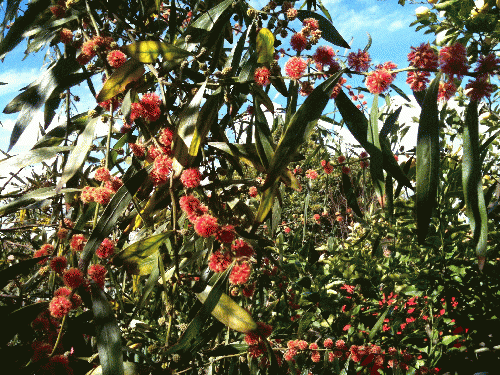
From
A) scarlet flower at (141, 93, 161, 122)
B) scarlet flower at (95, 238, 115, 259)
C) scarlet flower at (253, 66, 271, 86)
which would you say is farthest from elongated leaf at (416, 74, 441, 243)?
scarlet flower at (95, 238, 115, 259)

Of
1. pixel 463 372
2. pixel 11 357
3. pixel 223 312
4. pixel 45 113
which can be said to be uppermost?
pixel 45 113

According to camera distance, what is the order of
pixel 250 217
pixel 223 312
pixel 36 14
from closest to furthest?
1. pixel 223 312
2. pixel 36 14
3. pixel 250 217

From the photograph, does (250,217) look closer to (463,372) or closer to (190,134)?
(190,134)

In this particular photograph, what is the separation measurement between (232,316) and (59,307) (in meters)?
0.35

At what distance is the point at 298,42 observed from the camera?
853 mm

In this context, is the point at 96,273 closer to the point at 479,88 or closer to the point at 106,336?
the point at 106,336

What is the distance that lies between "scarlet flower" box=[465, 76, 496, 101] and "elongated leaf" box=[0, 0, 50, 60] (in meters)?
1.05

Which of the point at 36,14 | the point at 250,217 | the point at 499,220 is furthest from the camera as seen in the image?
the point at 499,220

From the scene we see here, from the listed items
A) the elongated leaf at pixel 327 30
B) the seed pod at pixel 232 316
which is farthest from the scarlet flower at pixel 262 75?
the seed pod at pixel 232 316

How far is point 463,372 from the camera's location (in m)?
1.35

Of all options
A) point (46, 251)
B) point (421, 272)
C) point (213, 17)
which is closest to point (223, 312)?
point (46, 251)

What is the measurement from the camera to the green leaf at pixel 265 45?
0.71 m

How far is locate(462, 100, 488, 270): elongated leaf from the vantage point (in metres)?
0.63

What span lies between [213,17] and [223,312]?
738mm
